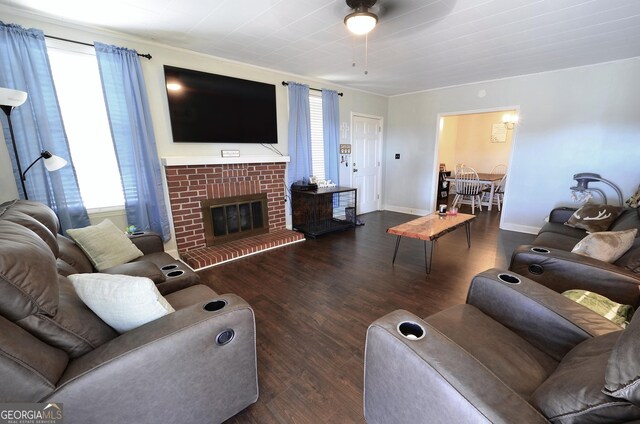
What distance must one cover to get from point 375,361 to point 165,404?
825 mm

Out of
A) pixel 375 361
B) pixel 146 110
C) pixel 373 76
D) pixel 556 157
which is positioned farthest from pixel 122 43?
pixel 556 157

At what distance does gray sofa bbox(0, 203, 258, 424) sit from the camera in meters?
0.84

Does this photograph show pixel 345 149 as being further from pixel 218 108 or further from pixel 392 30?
pixel 392 30

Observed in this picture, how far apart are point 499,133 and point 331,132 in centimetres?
482

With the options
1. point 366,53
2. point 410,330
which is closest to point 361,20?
point 366,53

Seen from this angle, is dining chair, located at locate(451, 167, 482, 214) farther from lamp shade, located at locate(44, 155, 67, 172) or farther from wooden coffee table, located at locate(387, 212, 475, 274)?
lamp shade, located at locate(44, 155, 67, 172)

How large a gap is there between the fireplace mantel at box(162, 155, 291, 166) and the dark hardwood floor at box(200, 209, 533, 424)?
4.13ft

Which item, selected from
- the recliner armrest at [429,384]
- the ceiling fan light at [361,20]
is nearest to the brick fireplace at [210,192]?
the ceiling fan light at [361,20]

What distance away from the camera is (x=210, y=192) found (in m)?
3.44

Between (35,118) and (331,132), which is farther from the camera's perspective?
(331,132)

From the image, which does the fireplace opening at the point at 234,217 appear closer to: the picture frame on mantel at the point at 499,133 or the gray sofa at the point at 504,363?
the gray sofa at the point at 504,363

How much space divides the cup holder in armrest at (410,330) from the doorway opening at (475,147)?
579cm

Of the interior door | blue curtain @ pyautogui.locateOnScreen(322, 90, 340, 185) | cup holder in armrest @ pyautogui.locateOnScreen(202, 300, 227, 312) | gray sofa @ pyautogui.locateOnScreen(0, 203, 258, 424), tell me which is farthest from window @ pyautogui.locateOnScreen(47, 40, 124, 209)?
the interior door

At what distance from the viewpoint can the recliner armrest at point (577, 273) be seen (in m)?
1.57
